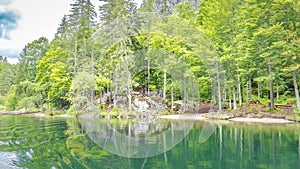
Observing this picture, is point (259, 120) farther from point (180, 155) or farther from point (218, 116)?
point (180, 155)

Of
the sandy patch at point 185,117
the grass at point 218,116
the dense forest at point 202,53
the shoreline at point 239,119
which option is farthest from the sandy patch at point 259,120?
the sandy patch at point 185,117

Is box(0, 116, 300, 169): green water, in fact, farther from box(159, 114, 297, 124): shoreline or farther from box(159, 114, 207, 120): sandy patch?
box(159, 114, 207, 120): sandy patch

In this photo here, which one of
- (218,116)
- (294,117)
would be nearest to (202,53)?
(218,116)

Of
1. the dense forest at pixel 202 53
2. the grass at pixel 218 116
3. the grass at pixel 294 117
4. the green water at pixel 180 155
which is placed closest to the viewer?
the green water at pixel 180 155

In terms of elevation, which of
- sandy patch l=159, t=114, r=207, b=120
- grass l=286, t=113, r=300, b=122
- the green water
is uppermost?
grass l=286, t=113, r=300, b=122

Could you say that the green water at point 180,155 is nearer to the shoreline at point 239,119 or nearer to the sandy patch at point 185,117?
the shoreline at point 239,119

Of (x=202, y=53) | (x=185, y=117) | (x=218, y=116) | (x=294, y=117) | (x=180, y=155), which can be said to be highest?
(x=202, y=53)

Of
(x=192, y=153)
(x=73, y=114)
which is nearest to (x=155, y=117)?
(x=73, y=114)

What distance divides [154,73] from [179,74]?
67.3 inches

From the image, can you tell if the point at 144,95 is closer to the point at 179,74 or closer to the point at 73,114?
the point at 179,74

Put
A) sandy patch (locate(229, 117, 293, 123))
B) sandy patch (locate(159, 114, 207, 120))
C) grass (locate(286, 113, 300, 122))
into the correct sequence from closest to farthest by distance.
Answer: grass (locate(286, 113, 300, 122)), sandy patch (locate(229, 117, 293, 123)), sandy patch (locate(159, 114, 207, 120))

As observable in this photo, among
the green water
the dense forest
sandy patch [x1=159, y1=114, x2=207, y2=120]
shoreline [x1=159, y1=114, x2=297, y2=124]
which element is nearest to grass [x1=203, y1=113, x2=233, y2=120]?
shoreline [x1=159, y1=114, x2=297, y2=124]

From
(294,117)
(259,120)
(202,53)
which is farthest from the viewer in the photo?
(202,53)

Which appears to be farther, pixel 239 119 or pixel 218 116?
pixel 218 116
